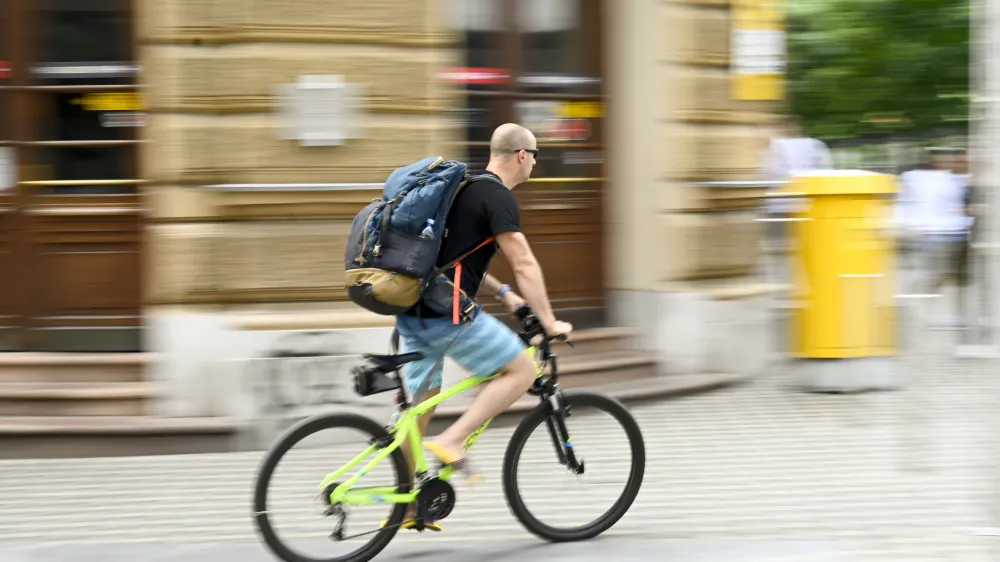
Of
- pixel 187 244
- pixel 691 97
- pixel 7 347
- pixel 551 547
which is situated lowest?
pixel 551 547

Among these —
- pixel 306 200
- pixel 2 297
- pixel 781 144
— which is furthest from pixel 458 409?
pixel 781 144

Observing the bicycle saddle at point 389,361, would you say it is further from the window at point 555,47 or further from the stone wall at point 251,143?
the window at point 555,47

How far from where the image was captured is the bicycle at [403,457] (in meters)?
4.59

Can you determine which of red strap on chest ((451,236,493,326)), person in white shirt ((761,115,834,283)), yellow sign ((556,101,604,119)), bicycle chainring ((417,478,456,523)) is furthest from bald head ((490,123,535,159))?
person in white shirt ((761,115,834,283))

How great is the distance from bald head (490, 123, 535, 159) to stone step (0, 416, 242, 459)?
2837 mm

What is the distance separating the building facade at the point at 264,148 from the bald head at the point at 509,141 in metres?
2.45

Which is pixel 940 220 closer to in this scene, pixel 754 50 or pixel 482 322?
pixel 754 50

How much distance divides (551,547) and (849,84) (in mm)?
21914

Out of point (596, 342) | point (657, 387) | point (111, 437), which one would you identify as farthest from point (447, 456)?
point (596, 342)

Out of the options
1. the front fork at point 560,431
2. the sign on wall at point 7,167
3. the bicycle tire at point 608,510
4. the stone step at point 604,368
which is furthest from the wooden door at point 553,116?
the front fork at point 560,431

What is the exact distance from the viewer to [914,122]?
25156 mm

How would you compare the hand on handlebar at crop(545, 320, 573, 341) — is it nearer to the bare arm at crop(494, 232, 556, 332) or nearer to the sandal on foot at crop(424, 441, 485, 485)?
the bare arm at crop(494, 232, 556, 332)

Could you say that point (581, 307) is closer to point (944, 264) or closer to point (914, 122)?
point (944, 264)

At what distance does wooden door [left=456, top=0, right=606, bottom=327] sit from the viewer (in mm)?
8383
